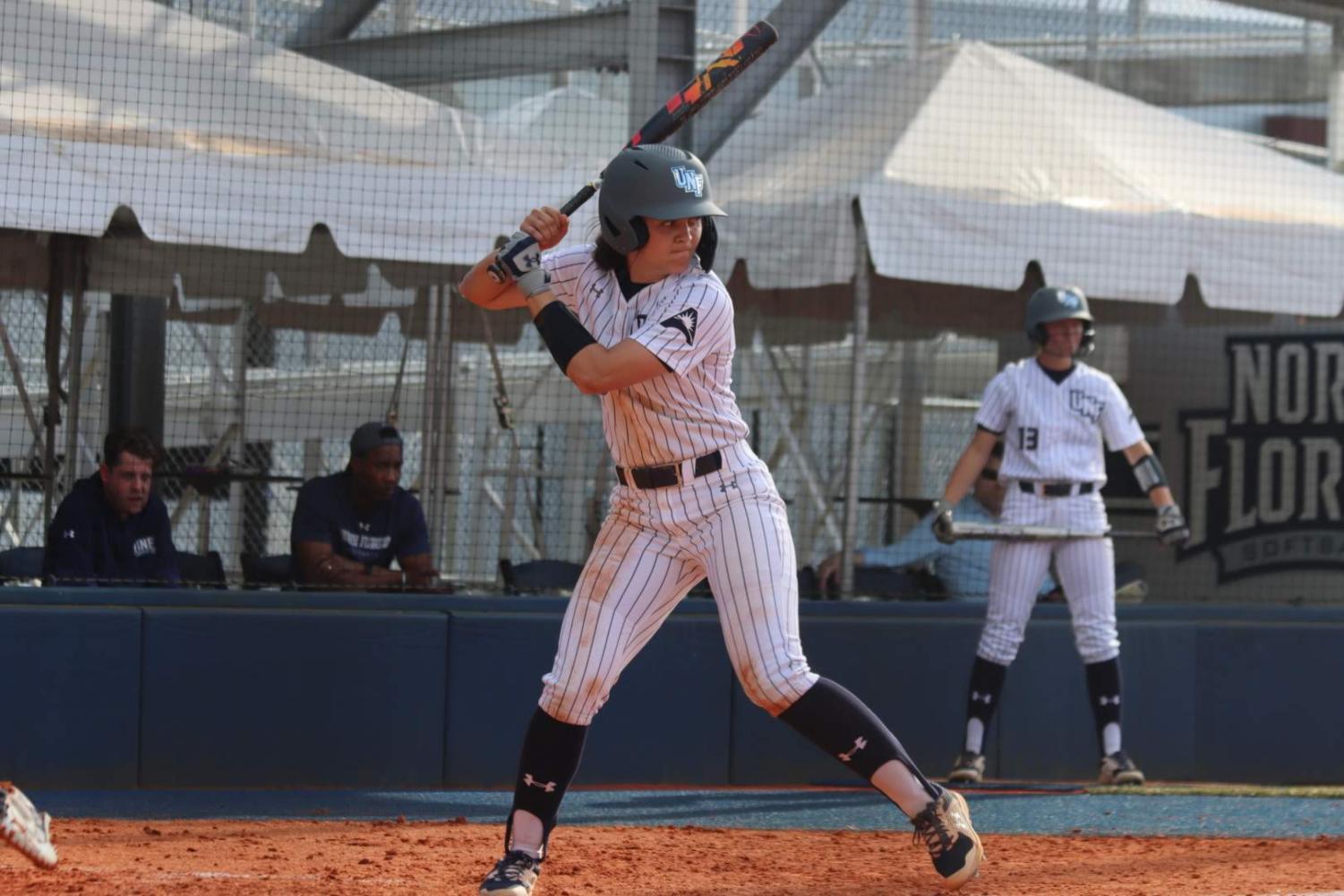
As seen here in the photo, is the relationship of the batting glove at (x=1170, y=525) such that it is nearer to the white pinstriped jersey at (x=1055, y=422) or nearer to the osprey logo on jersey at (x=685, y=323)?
the white pinstriped jersey at (x=1055, y=422)

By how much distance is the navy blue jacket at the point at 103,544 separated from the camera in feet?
23.5

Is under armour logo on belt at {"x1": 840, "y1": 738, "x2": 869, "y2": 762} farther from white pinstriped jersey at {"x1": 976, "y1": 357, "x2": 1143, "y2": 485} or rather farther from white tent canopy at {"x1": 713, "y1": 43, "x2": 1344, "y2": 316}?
white tent canopy at {"x1": 713, "y1": 43, "x2": 1344, "y2": 316}

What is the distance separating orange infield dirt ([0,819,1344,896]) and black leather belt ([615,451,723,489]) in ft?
3.57

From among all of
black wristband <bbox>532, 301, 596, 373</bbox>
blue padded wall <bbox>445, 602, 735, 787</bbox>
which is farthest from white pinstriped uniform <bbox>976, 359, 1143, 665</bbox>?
black wristband <bbox>532, 301, 596, 373</bbox>

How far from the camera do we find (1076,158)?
8891mm

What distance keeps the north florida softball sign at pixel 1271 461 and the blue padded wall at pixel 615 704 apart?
4.36 m

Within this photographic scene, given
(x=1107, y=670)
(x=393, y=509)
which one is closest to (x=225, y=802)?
(x=393, y=509)

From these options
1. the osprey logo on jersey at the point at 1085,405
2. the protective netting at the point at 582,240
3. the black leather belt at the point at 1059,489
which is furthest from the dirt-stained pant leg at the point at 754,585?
the osprey logo on jersey at the point at 1085,405

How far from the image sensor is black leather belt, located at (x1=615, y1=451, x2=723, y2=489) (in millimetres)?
4355

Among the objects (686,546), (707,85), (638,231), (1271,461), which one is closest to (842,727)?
(686,546)

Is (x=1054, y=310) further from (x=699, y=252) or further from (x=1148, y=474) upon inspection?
(x=699, y=252)

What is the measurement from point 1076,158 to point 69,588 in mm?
4989

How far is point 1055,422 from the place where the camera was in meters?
7.48

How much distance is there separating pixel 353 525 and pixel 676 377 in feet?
12.2
